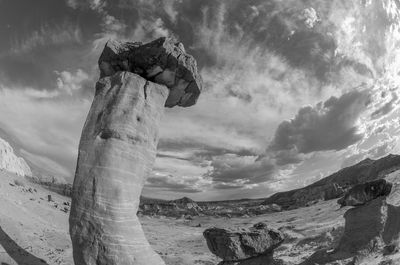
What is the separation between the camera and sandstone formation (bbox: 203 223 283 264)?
15352 mm

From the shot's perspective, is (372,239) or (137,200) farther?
(372,239)

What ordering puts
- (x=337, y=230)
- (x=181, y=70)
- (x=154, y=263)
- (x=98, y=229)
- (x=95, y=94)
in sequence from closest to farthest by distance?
(x=98, y=229)
(x=154, y=263)
(x=95, y=94)
(x=181, y=70)
(x=337, y=230)

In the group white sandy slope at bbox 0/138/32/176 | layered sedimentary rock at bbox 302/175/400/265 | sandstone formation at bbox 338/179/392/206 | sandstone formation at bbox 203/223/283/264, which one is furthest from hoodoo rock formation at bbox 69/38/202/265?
white sandy slope at bbox 0/138/32/176

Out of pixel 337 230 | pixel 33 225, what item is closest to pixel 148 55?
pixel 33 225

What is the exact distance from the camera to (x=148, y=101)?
1189cm

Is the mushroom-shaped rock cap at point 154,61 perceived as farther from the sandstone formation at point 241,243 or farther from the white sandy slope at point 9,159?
the white sandy slope at point 9,159

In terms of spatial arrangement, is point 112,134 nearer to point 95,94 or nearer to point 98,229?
point 95,94

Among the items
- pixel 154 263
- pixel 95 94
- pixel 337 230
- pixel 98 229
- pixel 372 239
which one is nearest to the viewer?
pixel 98 229

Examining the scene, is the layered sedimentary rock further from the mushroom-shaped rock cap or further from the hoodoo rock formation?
the mushroom-shaped rock cap

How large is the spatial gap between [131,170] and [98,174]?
1035 millimetres

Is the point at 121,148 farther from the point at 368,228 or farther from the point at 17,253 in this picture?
the point at 368,228

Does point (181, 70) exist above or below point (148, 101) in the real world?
above

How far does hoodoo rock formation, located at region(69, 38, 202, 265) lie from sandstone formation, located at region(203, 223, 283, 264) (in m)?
5.03

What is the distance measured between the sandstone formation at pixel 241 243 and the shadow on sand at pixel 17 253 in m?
7.58
